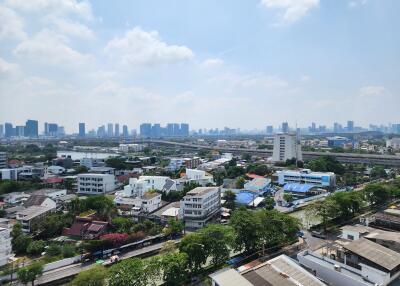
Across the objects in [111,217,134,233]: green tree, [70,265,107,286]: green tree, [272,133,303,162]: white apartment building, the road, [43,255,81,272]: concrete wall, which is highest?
[272,133,303,162]: white apartment building

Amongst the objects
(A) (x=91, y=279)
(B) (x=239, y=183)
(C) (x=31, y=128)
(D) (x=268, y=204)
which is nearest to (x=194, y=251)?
(A) (x=91, y=279)

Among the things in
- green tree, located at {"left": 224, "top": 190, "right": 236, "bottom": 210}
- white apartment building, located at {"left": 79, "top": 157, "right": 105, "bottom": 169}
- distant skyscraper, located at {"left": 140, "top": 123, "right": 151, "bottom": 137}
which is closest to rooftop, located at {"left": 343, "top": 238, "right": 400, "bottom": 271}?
green tree, located at {"left": 224, "top": 190, "right": 236, "bottom": 210}

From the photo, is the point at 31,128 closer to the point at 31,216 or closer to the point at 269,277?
the point at 31,216

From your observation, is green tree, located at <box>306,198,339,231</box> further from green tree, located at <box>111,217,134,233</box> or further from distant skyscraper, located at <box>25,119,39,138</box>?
distant skyscraper, located at <box>25,119,39,138</box>

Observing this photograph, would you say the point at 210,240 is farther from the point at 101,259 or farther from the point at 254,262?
the point at 101,259

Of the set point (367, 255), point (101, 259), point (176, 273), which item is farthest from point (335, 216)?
point (101, 259)
